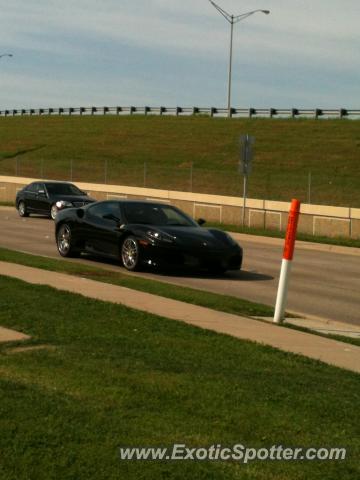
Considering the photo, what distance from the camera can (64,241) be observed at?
2058 cm

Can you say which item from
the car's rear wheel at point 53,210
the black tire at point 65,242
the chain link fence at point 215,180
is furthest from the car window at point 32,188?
the black tire at point 65,242

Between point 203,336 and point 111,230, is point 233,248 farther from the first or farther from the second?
→ point 203,336

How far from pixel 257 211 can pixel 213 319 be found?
23.2m

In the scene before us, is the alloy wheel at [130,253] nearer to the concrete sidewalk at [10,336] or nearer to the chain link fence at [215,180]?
the concrete sidewalk at [10,336]

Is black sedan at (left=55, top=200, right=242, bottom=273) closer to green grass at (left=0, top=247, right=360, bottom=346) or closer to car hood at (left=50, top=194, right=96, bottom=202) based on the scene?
green grass at (left=0, top=247, right=360, bottom=346)

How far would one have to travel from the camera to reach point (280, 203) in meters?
33.8

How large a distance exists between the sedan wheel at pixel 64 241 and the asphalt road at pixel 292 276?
1.10 ft

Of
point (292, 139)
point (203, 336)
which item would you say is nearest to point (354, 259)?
point (203, 336)

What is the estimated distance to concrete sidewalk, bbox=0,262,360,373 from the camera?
10000mm

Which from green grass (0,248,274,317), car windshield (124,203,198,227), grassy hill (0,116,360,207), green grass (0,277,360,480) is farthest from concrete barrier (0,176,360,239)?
green grass (0,277,360,480)

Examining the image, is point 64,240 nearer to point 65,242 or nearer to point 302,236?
point 65,242

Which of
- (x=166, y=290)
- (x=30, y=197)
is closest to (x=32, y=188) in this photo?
(x=30, y=197)

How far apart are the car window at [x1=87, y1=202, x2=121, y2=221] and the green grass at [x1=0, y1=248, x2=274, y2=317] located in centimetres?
156

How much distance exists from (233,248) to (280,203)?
619 inches
